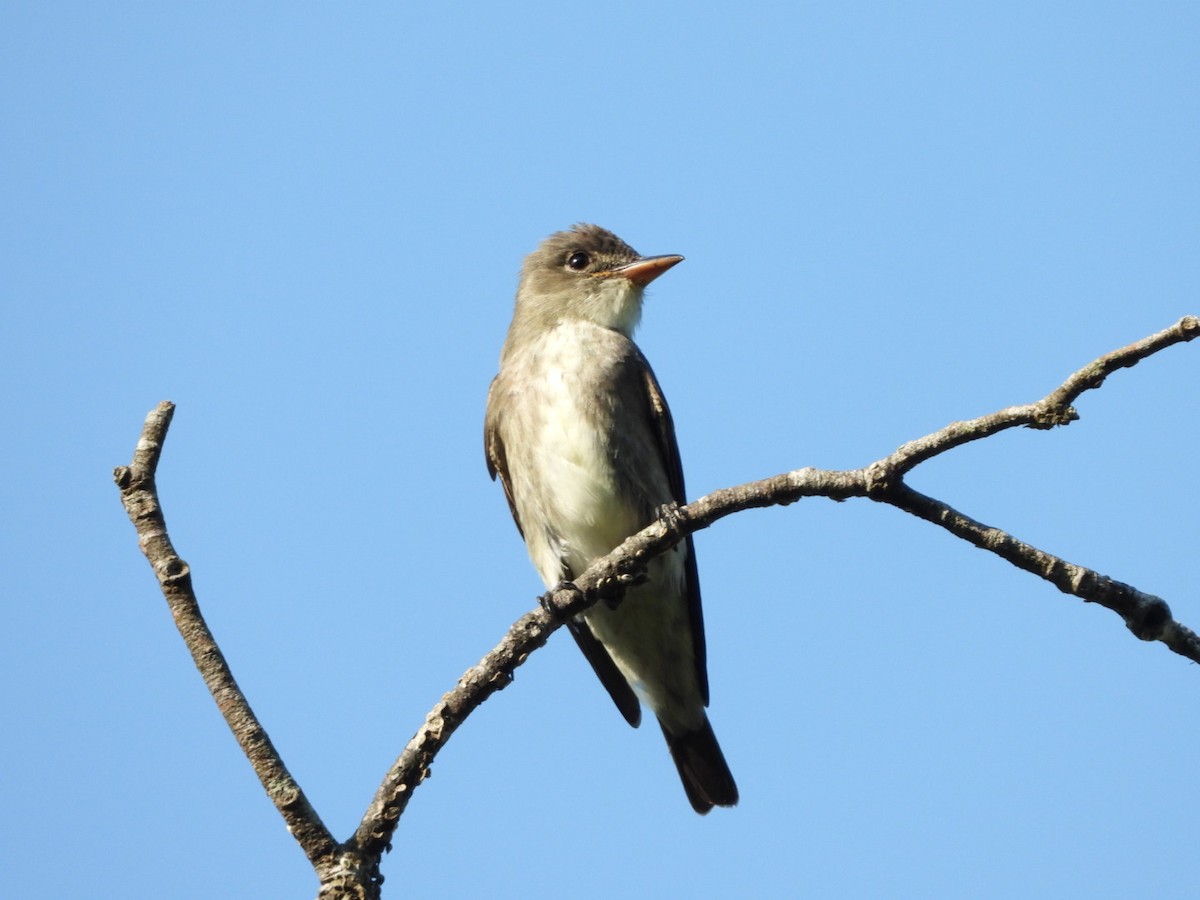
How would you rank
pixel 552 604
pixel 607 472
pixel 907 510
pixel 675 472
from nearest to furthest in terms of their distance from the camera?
pixel 907 510
pixel 552 604
pixel 607 472
pixel 675 472

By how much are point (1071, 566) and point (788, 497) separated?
40.1 inches

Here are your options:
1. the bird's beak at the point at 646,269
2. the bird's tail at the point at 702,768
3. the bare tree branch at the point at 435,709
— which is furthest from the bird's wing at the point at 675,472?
the bare tree branch at the point at 435,709

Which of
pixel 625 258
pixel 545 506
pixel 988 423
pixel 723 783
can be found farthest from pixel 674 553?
pixel 988 423

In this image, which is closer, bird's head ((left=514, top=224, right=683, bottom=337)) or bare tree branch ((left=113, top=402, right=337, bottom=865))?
bare tree branch ((left=113, top=402, right=337, bottom=865))

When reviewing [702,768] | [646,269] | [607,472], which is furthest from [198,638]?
[646,269]

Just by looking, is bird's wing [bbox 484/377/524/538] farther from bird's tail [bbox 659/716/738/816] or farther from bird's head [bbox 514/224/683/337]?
bird's tail [bbox 659/716/738/816]

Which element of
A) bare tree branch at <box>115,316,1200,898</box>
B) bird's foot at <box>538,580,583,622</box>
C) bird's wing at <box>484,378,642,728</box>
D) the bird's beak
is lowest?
bare tree branch at <box>115,316,1200,898</box>

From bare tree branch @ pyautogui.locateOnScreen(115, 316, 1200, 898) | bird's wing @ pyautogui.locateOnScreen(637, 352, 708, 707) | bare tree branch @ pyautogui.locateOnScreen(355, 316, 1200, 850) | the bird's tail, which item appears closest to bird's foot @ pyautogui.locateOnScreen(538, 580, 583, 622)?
bare tree branch @ pyautogui.locateOnScreen(355, 316, 1200, 850)

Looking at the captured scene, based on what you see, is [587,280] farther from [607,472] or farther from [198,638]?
[198,638]

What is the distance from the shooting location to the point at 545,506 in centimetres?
813

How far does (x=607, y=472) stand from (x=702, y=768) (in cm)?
232

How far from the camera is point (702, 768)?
28.9 feet

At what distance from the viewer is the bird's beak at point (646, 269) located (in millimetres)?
9008

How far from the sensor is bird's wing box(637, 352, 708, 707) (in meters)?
8.33
